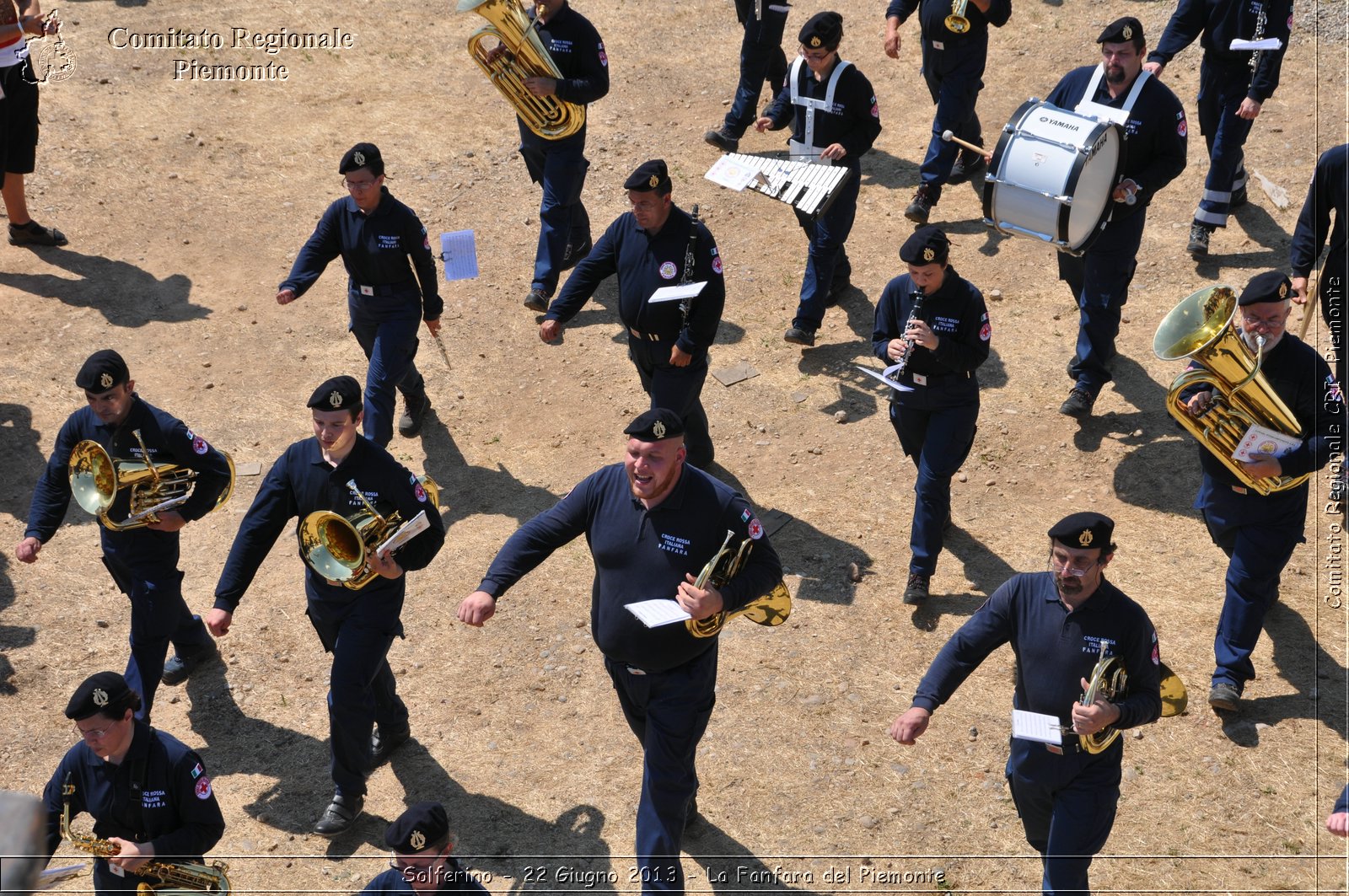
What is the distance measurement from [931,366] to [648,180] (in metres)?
2.15

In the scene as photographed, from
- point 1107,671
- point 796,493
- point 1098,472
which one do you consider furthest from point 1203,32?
point 1107,671

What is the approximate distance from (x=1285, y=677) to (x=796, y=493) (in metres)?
3.37

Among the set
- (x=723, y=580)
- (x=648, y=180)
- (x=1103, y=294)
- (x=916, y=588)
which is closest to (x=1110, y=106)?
(x=1103, y=294)

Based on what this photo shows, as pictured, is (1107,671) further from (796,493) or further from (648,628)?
(796,493)

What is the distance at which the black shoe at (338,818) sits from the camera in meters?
7.42

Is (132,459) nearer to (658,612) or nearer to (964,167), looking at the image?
(658,612)

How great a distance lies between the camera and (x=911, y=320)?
8289 millimetres

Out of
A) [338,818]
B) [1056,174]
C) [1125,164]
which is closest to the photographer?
[338,818]

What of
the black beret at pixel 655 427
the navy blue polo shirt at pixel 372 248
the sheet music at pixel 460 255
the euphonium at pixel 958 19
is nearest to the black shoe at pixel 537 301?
the sheet music at pixel 460 255

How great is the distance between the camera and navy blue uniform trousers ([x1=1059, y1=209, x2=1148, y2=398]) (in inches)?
384

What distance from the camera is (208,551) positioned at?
9.67 m

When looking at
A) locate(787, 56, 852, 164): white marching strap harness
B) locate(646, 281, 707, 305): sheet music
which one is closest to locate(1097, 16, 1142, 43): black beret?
locate(787, 56, 852, 164): white marching strap harness

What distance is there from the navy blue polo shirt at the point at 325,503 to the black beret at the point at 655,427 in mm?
1438

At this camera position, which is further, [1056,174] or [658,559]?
[1056,174]
